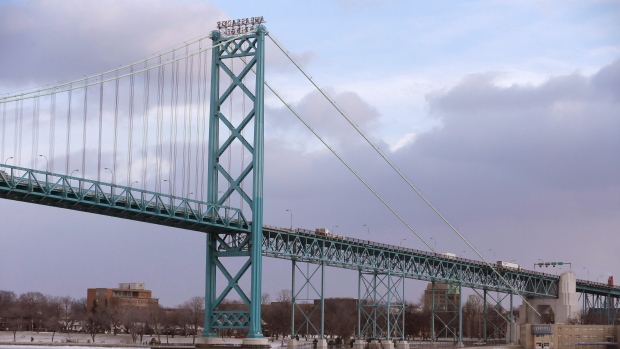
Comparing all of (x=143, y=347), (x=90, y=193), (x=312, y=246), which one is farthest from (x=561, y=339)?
(x=90, y=193)

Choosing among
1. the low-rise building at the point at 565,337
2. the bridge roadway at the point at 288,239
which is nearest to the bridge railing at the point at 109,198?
the bridge roadway at the point at 288,239

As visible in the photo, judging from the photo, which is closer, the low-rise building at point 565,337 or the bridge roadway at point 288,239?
the bridge roadway at point 288,239

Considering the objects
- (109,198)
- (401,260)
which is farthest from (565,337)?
(109,198)

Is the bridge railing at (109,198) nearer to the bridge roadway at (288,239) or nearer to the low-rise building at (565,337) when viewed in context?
the bridge roadway at (288,239)

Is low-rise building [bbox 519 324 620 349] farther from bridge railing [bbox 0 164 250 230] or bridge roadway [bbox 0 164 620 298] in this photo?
bridge railing [bbox 0 164 250 230]

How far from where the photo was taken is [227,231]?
95.8 m

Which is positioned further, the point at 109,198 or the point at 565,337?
the point at 565,337

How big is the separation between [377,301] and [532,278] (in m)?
39.0

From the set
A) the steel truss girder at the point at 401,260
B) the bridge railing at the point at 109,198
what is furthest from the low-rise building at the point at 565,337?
the bridge railing at the point at 109,198

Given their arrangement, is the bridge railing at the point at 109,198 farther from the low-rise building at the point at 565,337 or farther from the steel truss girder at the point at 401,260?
the low-rise building at the point at 565,337

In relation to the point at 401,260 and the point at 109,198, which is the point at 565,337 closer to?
the point at 401,260

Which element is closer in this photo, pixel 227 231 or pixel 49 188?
pixel 49 188

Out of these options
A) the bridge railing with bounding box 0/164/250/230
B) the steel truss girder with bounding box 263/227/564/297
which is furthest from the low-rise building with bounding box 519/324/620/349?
the bridge railing with bounding box 0/164/250/230

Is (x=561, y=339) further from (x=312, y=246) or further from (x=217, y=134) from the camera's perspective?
(x=217, y=134)
